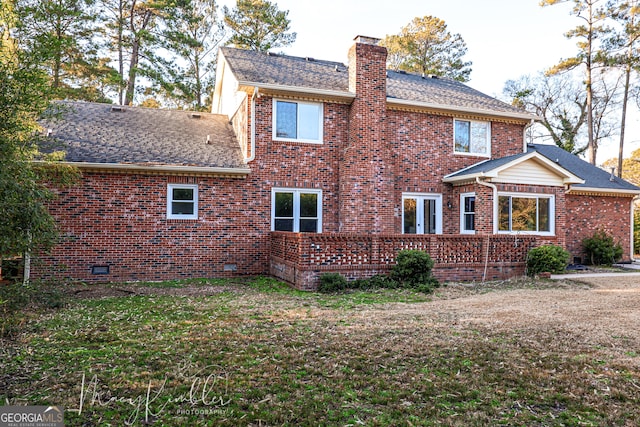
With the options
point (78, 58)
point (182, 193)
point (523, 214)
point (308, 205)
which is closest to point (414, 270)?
point (308, 205)

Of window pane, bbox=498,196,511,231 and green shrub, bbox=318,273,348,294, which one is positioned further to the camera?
window pane, bbox=498,196,511,231

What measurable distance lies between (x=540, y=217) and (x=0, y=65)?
1363 centimetres

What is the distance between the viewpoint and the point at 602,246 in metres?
15.5

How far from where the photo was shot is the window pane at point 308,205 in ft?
42.3

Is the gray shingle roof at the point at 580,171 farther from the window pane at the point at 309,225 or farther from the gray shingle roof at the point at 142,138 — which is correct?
the gray shingle roof at the point at 142,138

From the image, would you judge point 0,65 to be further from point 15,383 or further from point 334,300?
point 334,300

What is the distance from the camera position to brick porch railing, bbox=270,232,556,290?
385 inches

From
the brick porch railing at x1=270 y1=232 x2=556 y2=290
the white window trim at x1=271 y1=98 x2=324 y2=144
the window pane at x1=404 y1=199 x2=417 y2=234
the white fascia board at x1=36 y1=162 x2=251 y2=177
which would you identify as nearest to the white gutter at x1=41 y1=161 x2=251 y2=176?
the white fascia board at x1=36 y1=162 x2=251 y2=177

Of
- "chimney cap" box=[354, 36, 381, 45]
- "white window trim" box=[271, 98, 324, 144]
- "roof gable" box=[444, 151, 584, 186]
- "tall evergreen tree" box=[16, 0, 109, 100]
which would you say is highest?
"tall evergreen tree" box=[16, 0, 109, 100]

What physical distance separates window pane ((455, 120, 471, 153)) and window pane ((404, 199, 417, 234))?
99.3 inches

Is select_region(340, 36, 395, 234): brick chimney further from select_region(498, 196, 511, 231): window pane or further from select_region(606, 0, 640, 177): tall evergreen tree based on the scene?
select_region(606, 0, 640, 177): tall evergreen tree

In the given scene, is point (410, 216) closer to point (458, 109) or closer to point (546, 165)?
point (458, 109)

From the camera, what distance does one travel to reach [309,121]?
12984 millimetres

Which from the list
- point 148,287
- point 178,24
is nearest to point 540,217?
point 148,287
